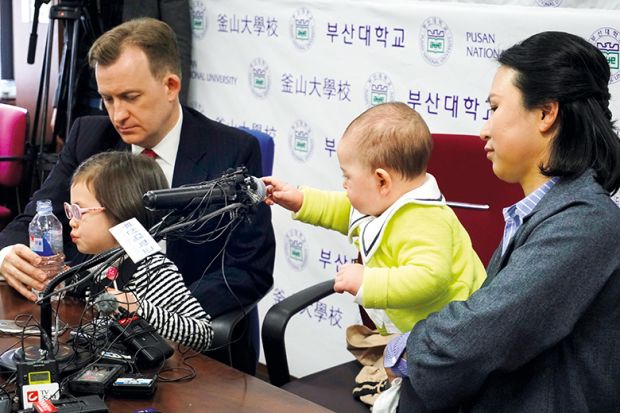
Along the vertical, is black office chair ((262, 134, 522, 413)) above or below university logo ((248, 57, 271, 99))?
below

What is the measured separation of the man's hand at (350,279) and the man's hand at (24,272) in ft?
2.67

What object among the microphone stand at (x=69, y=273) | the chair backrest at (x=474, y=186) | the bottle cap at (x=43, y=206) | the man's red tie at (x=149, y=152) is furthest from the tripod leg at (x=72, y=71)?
the microphone stand at (x=69, y=273)

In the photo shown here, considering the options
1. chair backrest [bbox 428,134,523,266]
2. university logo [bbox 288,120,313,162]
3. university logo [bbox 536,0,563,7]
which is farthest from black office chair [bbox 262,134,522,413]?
university logo [bbox 288,120,313,162]

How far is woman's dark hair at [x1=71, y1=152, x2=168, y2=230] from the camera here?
2061mm

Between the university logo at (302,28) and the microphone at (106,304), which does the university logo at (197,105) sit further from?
the microphone at (106,304)

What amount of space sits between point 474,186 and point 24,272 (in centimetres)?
117

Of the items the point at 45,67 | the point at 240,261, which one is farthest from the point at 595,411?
the point at 45,67

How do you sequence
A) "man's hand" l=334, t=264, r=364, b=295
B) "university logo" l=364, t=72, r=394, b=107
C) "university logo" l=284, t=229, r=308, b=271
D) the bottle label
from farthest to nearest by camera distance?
"university logo" l=284, t=229, r=308, b=271 → "university logo" l=364, t=72, r=394, b=107 → the bottle label → "man's hand" l=334, t=264, r=364, b=295

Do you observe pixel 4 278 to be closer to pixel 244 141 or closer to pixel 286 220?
pixel 244 141

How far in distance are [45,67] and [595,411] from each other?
12.0 ft

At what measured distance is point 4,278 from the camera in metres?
2.27

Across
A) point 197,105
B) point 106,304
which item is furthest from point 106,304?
point 197,105

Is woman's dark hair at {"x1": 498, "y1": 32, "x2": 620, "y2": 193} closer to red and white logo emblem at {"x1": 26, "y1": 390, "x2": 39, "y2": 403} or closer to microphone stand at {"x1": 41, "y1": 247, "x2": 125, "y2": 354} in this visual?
microphone stand at {"x1": 41, "y1": 247, "x2": 125, "y2": 354}

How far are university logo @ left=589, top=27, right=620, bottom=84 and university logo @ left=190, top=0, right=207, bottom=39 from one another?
75.2 inches
